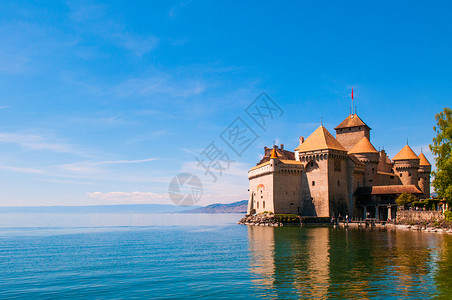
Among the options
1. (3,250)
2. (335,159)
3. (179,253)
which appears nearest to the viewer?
(179,253)

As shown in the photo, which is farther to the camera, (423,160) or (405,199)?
(423,160)

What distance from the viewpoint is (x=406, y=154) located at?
259ft

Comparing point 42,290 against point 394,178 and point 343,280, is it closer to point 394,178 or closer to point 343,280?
point 343,280

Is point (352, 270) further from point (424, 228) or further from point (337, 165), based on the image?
point (337, 165)

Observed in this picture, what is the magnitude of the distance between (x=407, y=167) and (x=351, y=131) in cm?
1280

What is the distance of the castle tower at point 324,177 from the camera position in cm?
6806

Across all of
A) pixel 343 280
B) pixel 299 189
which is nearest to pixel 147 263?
pixel 343 280

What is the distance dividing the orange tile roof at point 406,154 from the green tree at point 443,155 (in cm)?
4026

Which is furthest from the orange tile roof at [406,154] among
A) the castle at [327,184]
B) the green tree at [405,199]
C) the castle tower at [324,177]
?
the green tree at [405,199]

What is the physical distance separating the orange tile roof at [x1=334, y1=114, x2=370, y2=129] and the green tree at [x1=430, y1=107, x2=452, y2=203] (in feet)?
134

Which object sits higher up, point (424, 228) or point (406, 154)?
point (406, 154)

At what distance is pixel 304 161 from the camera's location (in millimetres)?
70812

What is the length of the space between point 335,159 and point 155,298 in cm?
5667

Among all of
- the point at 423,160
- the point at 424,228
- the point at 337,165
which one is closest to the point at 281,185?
the point at 337,165
